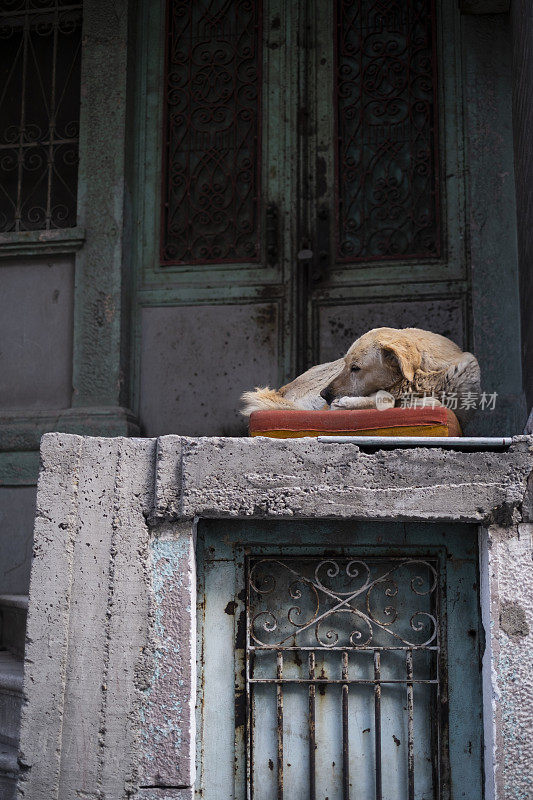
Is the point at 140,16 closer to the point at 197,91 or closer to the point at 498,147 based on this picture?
the point at 197,91

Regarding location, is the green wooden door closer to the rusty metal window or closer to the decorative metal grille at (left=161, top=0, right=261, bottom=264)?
the decorative metal grille at (left=161, top=0, right=261, bottom=264)

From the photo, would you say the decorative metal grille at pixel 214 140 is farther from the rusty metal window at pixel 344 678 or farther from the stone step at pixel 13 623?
the rusty metal window at pixel 344 678

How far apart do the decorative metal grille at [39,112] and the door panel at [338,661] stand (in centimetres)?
318

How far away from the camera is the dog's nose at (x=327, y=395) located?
11.3 ft

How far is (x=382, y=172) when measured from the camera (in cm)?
497

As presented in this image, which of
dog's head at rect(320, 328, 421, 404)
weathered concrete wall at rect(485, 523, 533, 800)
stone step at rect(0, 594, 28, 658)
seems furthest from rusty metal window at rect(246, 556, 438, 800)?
stone step at rect(0, 594, 28, 658)

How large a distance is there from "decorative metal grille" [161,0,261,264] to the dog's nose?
1.78 m

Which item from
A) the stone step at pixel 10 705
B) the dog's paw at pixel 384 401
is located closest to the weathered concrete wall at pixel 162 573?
the dog's paw at pixel 384 401

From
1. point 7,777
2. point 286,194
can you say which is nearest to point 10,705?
point 7,777

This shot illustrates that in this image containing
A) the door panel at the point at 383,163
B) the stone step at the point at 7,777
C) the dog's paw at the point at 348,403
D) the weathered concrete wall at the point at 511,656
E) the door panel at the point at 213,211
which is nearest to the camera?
the weathered concrete wall at the point at 511,656

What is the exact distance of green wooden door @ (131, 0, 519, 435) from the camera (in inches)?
192

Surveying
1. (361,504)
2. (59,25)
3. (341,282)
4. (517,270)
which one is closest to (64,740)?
(361,504)

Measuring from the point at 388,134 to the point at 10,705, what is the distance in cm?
360

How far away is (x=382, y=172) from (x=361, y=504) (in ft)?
9.60
